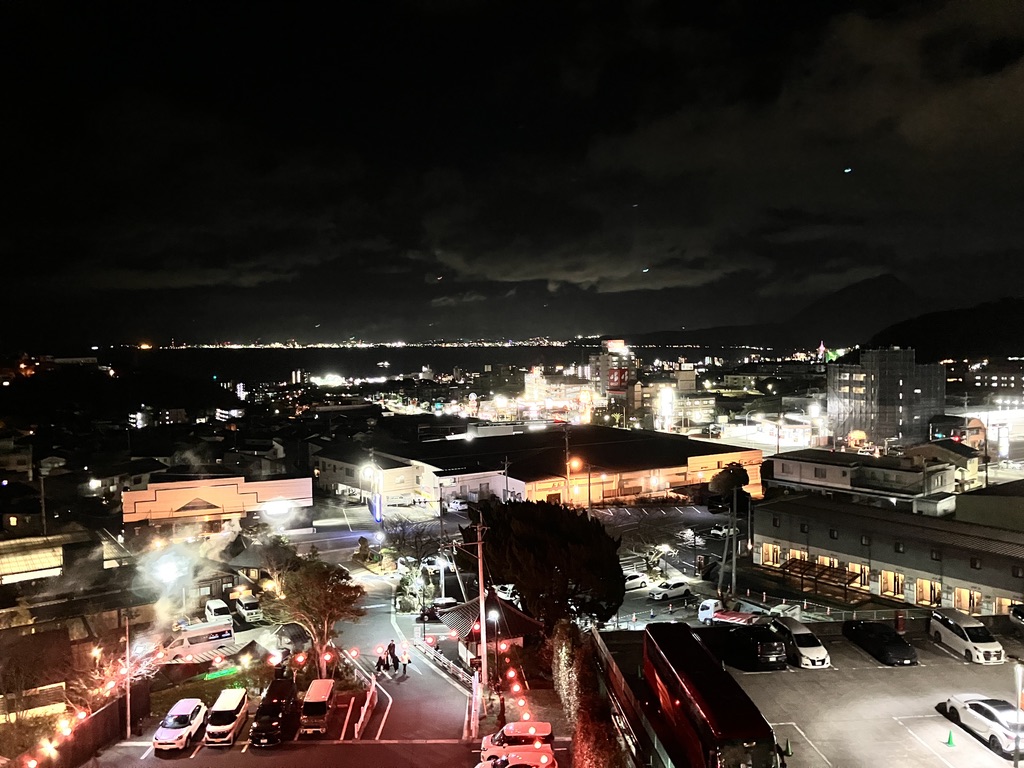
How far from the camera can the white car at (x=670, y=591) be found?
9.58 m

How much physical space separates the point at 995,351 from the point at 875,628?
56483 millimetres

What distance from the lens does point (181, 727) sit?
558 cm

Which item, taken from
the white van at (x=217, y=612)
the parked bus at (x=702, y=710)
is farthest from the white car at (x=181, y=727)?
the parked bus at (x=702, y=710)

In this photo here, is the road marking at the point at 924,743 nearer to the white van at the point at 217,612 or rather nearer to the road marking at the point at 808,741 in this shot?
the road marking at the point at 808,741

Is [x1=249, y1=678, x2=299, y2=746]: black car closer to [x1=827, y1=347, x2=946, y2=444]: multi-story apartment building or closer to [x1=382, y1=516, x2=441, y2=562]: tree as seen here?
[x1=382, y1=516, x2=441, y2=562]: tree

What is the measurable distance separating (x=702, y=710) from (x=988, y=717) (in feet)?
6.99

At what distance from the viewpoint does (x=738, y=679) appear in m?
5.42

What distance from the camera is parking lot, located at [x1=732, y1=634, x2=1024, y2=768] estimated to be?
4.25 m

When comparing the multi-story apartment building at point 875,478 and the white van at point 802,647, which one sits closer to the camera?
the white van at point 802,647

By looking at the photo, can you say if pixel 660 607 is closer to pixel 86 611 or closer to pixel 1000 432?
pixel 86 611

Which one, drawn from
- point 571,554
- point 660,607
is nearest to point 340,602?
point 571,554

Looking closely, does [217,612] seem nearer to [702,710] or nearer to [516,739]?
[516,739]

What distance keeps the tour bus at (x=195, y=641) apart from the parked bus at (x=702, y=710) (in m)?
6.05

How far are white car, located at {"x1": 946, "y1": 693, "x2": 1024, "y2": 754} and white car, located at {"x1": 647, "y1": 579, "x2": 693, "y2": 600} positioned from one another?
16.5 ft
